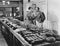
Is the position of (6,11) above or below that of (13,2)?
below

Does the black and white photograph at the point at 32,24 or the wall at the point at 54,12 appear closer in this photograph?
the black and white photograph at the point at 32,24

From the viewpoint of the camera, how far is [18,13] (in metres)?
7.49

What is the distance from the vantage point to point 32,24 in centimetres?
326

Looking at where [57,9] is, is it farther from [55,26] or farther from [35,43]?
[35,43]

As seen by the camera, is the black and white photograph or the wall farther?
the wall

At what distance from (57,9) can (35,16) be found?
2.27ft

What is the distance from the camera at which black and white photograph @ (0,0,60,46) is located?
1.87m

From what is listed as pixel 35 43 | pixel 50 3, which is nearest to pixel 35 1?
pixel 50 3

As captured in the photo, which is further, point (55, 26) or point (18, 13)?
point (18, 13)

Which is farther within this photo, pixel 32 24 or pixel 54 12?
pixel 54 12

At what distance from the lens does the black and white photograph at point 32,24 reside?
187 centimetres

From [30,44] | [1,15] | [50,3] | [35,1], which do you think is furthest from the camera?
[1,15]

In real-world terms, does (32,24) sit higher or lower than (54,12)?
lower

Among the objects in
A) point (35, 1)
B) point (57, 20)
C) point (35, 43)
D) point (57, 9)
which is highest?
point (35, 1)
